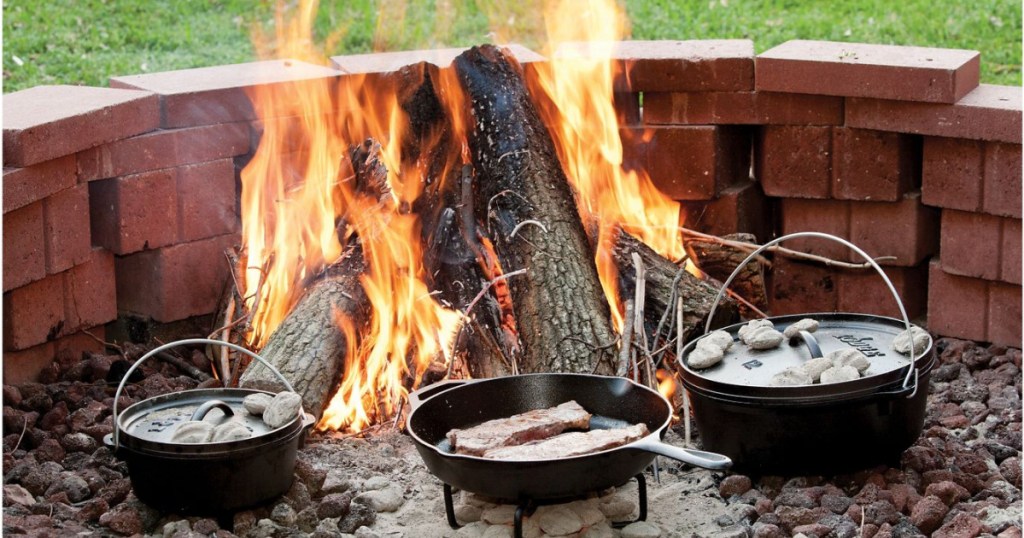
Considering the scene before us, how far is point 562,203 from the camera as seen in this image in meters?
5.20

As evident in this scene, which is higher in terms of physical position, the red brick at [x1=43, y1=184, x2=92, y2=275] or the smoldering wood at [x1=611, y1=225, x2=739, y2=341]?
the red brick at [x1=43, y1=184, x2=92, y2=275]

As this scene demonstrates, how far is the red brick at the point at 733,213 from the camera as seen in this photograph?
604 centimetres

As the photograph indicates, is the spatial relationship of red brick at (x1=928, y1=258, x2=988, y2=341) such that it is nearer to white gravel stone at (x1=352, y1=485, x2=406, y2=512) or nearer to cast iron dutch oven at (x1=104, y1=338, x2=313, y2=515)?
white gravel stone at (x1=352, y1=485, x2=406, y2=512)

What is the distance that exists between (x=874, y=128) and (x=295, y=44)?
9.38 feet

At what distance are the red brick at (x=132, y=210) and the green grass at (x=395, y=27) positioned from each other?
3300 mm

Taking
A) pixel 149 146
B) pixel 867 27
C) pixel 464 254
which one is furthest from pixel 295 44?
pixel 867 27

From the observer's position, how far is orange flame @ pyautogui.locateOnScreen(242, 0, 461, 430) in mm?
5102

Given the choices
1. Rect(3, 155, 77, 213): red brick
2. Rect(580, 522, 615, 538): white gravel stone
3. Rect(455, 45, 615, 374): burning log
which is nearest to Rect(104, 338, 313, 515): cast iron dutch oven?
Rect(580, 522, 615, 538): white gravel stone

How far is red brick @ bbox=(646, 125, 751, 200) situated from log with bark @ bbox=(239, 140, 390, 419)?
1.41 metres

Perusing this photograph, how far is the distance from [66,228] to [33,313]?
14.4 inches

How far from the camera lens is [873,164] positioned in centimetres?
575

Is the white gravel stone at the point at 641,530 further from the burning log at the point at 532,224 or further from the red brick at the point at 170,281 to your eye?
the red brick at the point at 170,281

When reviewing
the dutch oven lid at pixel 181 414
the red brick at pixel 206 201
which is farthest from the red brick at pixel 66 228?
the dutch oven lid at pixel 181 414

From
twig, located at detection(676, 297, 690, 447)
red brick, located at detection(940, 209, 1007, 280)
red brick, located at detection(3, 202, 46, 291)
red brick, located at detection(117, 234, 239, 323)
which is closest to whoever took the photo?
twig, located at detection(676, 297, 690, 447)
